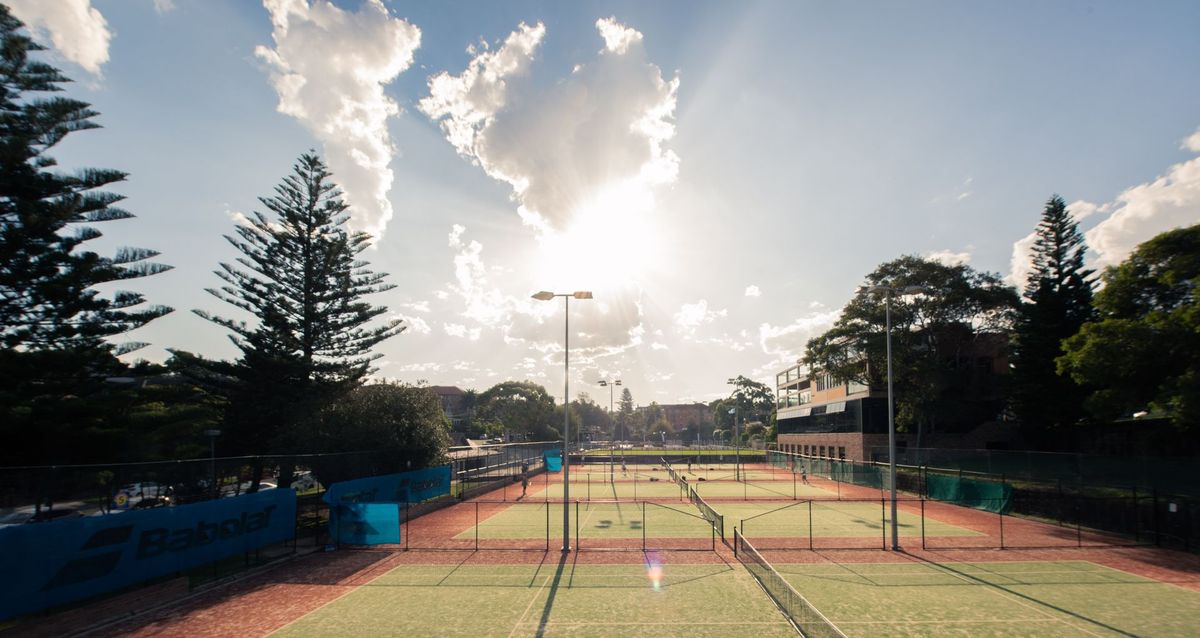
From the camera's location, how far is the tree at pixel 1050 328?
42.8m

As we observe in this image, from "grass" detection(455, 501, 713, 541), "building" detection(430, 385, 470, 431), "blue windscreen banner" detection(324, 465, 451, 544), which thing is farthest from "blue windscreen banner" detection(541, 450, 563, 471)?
"building" detection(430, 385, 470, 431)

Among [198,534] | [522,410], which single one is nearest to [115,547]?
[198,534]

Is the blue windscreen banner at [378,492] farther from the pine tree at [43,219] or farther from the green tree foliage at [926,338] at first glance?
the green tree foliage at [926,338]

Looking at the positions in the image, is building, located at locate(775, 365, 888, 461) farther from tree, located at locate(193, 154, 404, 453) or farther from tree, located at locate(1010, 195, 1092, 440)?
tree, located at locate(193, 154, 404, 453)

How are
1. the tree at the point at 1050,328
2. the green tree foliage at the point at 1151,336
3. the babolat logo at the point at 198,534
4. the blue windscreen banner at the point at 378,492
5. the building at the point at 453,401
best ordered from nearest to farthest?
the babolat logo at the point at 198,534
the blue windscreen banner at the point at 378,492
the green tree foliage at the point at 1151,336
the tree at the point at 1050,328
the building at the point at 453,401

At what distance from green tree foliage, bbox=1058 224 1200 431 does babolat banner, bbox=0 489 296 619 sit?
3742 cm

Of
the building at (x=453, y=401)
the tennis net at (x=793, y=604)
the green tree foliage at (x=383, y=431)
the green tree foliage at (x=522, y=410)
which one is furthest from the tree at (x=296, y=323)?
the building at (x=453, y=401)

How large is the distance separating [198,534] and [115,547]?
288 cm

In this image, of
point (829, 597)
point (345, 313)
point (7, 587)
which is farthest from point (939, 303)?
point (7, 587)

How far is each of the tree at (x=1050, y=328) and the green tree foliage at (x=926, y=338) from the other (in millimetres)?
2410

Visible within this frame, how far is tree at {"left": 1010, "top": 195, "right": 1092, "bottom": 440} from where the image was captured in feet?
140

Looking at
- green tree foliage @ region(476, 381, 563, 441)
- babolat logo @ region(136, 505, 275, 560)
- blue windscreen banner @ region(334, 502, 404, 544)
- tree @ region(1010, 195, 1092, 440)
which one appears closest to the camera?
babolat logo @ region(136, 505, 275, 560)

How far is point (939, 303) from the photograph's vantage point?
46.8m

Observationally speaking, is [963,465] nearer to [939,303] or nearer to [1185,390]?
[939,303]
